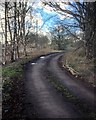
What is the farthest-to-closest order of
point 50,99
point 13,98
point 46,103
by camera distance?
1. point 50,99
2. point 13,98
3. point 46,103

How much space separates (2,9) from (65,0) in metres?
9.95

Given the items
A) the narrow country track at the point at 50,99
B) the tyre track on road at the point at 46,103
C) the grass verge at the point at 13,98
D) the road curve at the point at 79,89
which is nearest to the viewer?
the grass verge at the point at 13,98

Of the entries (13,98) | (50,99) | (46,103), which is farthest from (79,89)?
(13,98)

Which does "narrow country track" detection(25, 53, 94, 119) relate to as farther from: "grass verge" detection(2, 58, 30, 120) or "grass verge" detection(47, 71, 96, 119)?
"grass verge" detection(2, 58, 30, 120)

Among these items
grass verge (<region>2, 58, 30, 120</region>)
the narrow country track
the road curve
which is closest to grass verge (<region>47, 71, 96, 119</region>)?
the narrow country track

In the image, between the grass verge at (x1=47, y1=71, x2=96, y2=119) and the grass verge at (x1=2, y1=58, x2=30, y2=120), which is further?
the grass verge at (x1=47, y1=71, x2=96, y2=119)

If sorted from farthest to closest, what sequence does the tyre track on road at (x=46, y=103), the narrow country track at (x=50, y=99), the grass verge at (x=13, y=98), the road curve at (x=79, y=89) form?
the road curve at (x=79, y=89) → the narrow country track at (x=50, y=99) → the tyre track on road at (x=46, y=103) → the grass verge at (x=13, y=98)

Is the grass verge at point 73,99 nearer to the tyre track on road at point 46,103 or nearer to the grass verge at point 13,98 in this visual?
the tyre track on road at point 46,103

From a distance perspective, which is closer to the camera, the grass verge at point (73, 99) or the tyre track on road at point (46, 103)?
the tyre track on road at point (46, 103)

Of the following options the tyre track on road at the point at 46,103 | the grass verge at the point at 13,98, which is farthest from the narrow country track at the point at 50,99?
the grass verge at the point at 13,98

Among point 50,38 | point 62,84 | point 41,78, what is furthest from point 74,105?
point 50,38

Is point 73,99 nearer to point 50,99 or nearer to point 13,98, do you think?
point 50,99

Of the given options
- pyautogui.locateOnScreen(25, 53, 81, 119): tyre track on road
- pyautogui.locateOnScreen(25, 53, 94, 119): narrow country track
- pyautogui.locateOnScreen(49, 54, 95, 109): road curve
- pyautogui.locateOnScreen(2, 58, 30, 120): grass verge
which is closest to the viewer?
pyautogui.locateOnScreen(2, 58, 30, 120): grass verge

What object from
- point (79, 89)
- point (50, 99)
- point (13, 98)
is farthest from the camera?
point (79, 89)
